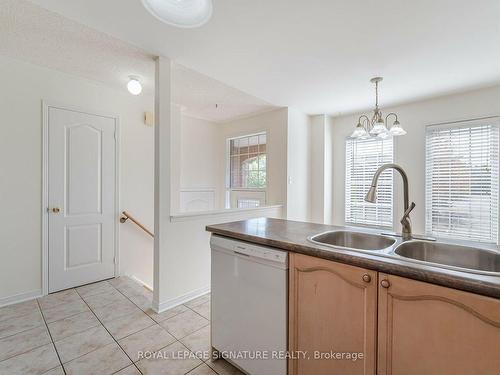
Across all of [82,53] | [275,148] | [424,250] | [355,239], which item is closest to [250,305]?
[355,239]

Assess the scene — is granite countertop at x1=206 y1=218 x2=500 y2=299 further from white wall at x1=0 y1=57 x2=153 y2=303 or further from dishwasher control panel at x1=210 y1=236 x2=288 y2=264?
white wall at x1=0 y1=57 x2=153 y2=303

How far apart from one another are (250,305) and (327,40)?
223 cm

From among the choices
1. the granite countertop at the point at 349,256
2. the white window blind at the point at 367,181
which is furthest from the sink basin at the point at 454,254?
the white window blind at the point at 367,181

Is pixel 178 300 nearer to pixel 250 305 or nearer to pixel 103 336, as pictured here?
pixel 103 336

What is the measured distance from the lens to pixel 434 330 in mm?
903

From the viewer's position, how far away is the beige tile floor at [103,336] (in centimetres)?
162

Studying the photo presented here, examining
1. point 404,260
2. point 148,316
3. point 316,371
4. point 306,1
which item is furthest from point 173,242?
point 306,1

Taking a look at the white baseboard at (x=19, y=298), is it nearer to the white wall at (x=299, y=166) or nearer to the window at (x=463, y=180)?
the white wall at (x=299, y=166)

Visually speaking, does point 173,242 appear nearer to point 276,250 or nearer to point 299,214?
point 276,250

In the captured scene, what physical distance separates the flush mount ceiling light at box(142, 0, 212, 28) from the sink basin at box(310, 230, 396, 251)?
1806mm

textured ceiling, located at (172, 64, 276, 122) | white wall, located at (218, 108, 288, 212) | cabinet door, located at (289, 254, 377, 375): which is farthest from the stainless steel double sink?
textured ceiling, located at (172, 64, 276, 122)

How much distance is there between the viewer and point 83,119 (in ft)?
9.43

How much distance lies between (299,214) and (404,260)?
3094 millimetres

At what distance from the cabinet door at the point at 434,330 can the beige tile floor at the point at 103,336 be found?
1.09 metres
